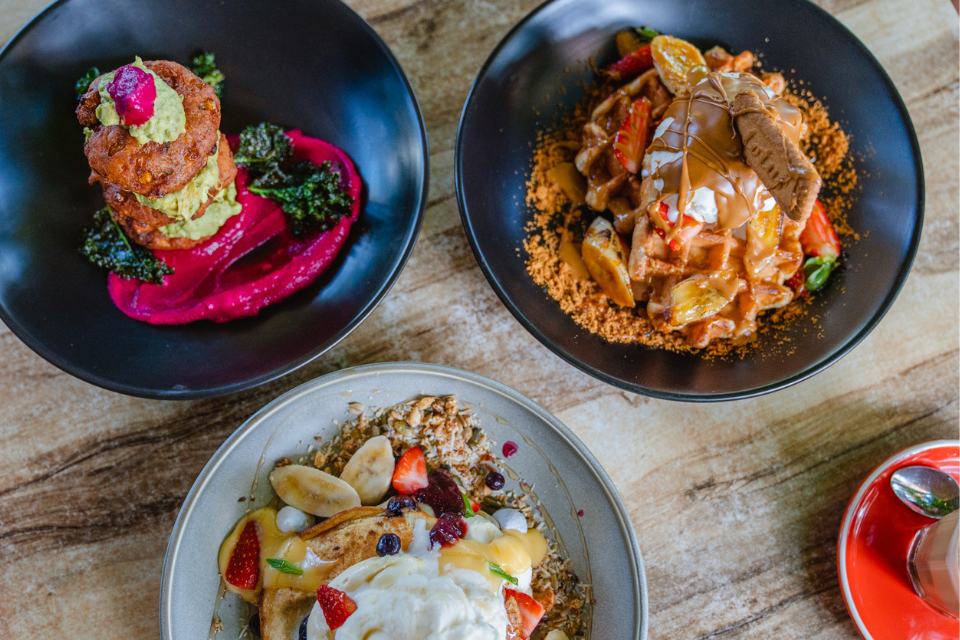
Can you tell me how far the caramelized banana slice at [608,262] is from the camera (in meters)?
2.08

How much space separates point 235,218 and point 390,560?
1.31 meters

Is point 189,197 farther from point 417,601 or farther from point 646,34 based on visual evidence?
point 646,34

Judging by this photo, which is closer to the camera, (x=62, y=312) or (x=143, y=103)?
(x=143, y=103)

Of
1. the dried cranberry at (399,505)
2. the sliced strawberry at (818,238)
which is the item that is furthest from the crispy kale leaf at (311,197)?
the sliced strawberry at (818,238)

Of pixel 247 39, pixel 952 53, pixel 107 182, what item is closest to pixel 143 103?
pixel 107 182

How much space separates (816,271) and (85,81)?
265 centimetres

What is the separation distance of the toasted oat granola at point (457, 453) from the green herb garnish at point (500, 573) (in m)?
0.26

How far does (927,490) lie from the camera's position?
2.15 meters

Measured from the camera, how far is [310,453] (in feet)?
6.79

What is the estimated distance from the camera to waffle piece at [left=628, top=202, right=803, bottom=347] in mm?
2029

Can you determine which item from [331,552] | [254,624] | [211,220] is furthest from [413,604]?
[211,220]

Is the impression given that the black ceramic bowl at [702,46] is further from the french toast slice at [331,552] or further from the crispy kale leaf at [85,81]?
the crispy kale leaf at [85,81]

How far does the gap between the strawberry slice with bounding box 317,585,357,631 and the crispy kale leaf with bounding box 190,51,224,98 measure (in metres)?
1.74

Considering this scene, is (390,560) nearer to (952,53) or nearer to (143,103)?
(143,103)
